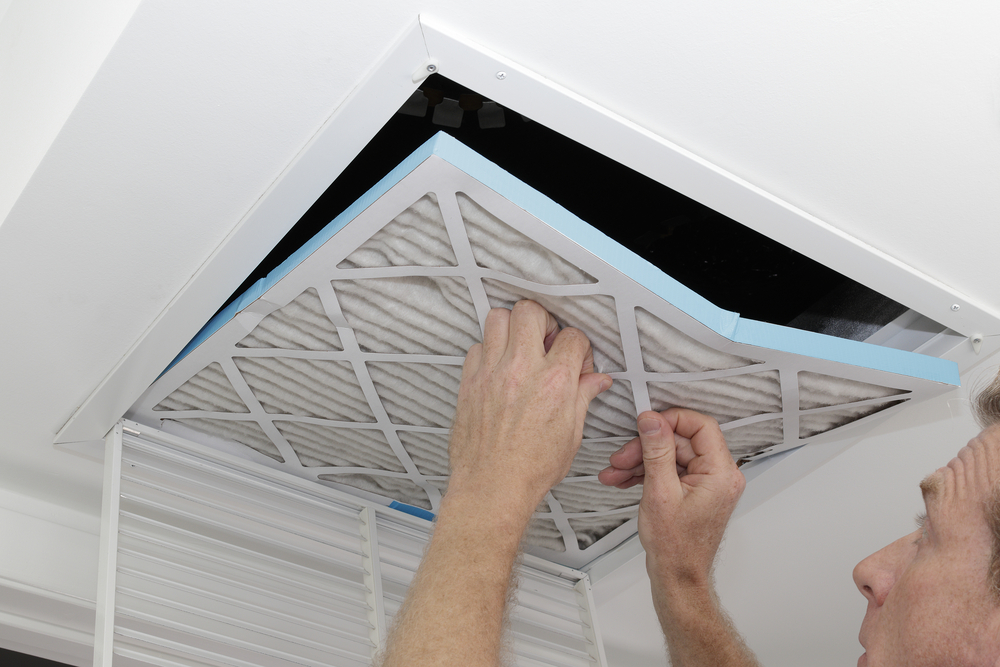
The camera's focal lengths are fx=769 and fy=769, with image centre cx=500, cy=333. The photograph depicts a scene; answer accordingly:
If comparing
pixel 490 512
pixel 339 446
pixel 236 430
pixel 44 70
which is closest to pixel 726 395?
pixel 490 512

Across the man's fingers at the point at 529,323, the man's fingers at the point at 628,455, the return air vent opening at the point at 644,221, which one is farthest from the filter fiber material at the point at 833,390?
the man's fingers at the point at 529,323

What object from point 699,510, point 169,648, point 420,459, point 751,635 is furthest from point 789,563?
point 169,648

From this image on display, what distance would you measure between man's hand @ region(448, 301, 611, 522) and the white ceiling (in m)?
0.27

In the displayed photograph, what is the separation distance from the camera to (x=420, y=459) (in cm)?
122

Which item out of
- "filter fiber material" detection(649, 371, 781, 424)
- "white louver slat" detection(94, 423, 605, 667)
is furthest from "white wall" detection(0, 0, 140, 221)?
"filter fiber material" detection(649, 371, 781, 424)

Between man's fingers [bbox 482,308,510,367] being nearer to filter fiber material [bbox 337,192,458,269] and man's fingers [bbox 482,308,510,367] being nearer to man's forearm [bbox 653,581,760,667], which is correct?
filter fiber material [bbox 337,192,458,269]

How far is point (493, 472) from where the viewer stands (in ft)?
2.83

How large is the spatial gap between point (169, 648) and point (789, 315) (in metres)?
0.97

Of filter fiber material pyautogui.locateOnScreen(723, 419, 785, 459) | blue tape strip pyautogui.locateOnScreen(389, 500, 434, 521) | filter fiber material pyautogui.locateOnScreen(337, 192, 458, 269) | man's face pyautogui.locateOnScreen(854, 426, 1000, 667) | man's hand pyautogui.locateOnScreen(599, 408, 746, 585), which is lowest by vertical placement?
man's face pyautogui.locateOnScreen(854, 426, 1000, 667)

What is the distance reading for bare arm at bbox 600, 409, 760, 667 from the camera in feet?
3.43

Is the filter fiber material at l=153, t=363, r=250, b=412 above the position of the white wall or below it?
below

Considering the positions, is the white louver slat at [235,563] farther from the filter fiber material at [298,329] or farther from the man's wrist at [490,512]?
the man's wrist at [490,512]

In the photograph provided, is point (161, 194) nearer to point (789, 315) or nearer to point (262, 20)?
point (262, 20)

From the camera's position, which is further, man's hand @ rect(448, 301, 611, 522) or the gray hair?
man's hand @ rect(448, 301, 611, 522)
